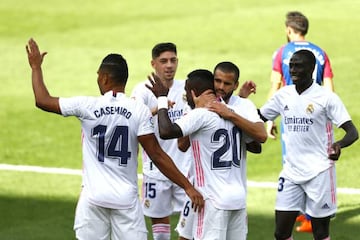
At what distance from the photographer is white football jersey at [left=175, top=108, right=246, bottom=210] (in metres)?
9.70

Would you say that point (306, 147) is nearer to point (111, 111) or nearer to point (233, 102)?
point (233, 102)

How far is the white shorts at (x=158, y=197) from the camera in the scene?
12344 mm

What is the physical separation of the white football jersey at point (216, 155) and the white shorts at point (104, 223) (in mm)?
696

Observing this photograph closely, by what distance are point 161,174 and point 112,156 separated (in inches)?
103

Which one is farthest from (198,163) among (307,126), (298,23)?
(298,23)

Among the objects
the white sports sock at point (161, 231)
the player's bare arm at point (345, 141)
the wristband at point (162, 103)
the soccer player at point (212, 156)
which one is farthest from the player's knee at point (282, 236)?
the wristband at point (162, 103)

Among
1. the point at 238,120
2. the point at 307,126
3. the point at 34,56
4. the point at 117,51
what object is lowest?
the point at 307,126

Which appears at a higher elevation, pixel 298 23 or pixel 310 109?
pixel 298 23

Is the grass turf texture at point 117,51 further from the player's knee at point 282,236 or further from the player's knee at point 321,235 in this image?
the player's knee at point 321,235

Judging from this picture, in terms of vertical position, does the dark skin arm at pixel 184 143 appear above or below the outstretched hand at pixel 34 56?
below

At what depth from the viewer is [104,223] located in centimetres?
977

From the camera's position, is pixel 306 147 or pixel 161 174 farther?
pixel 161 174

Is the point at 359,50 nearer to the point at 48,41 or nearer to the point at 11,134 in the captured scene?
the point at 48,41

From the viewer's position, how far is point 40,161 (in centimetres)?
1756
